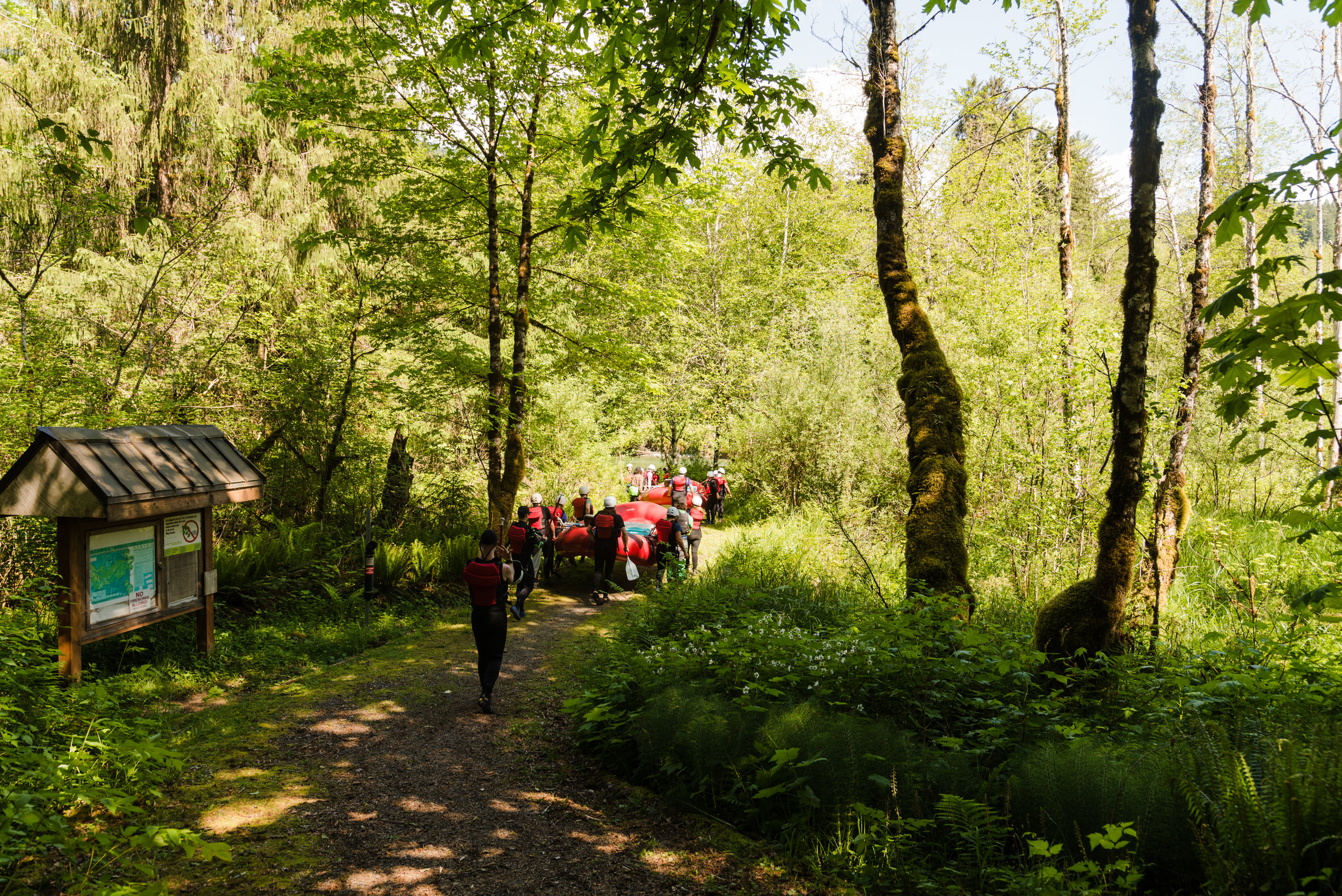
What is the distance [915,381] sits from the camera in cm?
679

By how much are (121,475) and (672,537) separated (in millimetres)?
8628

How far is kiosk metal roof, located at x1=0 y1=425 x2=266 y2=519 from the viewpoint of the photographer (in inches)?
235

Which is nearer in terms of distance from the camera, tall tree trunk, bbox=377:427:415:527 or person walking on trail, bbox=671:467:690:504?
tall tree trunk, bbox=377:427:415:527

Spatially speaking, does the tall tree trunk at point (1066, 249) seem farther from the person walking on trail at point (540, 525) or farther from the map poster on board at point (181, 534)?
the map poster on board at point (181, 534)

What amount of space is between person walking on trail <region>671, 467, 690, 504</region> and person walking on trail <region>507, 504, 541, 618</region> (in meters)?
4.17

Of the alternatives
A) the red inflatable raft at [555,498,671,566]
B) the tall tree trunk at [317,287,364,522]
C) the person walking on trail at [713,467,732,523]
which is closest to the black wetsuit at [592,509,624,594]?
the red inflatable raft at [555,498,671,566]

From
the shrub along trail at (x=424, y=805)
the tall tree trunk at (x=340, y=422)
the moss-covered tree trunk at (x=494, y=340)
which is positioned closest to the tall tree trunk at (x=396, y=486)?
the tall tree trunk at (x=340, y=422)

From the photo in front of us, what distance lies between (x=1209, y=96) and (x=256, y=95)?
12892 millimetres

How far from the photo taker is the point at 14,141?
35.7 feet

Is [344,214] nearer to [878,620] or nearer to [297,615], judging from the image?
[297,615]

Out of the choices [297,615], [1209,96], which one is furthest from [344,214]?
[1209,96]

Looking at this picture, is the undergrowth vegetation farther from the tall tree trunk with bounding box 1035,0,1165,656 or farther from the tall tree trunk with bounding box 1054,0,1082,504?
the tall tree trunk with bounding box 1054,0,1082,504

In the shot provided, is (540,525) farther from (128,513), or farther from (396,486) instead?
(128,513)

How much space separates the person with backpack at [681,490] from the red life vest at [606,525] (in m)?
3.17
